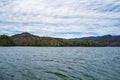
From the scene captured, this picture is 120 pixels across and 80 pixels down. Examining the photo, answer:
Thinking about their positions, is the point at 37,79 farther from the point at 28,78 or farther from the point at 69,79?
the point at 69,79

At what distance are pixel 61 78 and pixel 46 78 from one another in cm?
212

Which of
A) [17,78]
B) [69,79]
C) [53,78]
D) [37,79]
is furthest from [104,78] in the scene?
[17,78]

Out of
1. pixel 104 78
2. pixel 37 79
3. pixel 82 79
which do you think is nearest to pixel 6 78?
pixel 37 79

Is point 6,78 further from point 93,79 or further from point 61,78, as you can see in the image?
point 93,79

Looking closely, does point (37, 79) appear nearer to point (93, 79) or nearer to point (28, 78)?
point (28, 78)

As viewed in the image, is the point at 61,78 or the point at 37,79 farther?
the point at 61,78

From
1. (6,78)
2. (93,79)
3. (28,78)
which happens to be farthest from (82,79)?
(6,78)

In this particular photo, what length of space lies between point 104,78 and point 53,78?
22.7 feet

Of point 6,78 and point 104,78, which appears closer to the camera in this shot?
point 6,78

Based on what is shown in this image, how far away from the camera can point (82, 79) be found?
83.2 ft

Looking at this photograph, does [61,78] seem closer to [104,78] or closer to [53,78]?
[53,78]

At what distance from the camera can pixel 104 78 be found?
25.9 metres

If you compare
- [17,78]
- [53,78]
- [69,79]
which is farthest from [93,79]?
[17,78]

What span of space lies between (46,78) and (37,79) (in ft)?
4.63
